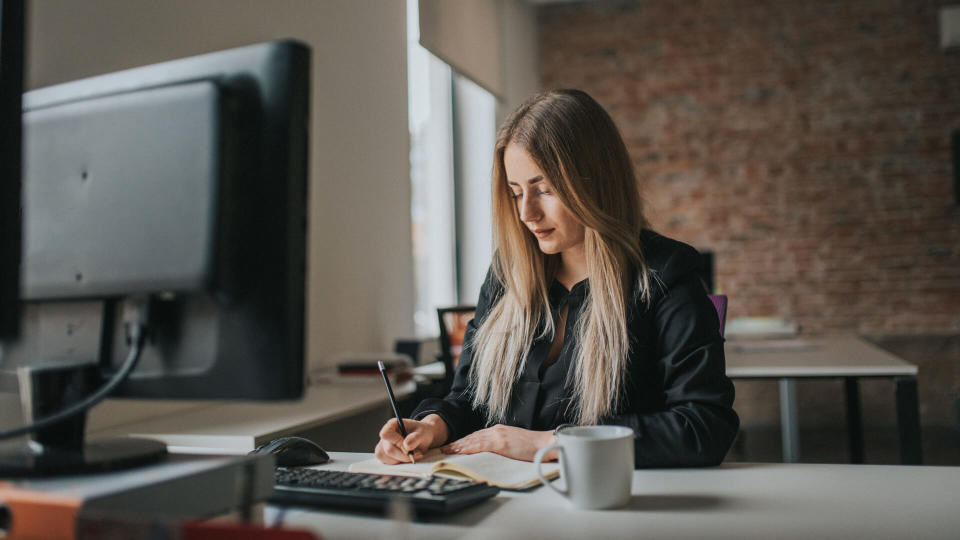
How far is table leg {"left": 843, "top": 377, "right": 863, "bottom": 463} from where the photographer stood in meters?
2.83

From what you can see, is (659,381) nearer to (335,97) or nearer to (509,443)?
(509,443)

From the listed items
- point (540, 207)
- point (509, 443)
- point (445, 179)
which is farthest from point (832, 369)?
point (445, 179)

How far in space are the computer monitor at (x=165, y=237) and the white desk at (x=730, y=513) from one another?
0.73ft

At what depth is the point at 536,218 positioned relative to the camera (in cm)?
146

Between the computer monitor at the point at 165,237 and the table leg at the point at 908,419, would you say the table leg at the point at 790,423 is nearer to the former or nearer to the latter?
the table leg at the point at 908,419

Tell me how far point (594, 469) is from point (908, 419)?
6.10ft

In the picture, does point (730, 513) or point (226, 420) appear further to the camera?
point (226, 420)

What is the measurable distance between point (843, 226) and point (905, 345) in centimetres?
88

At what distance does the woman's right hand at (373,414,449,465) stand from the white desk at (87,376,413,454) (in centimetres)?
47

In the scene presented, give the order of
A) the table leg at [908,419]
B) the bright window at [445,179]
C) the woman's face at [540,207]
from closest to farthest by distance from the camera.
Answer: the woman's face at [540,207] → the table leg at [908,419] → the bright window at [445,179]

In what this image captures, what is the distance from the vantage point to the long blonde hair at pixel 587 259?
1373 millimetres

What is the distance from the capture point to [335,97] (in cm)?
301

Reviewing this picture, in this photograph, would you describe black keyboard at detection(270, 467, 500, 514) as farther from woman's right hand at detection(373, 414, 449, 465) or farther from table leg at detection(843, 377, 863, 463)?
table leg at detection(843, 377, 863, 463)

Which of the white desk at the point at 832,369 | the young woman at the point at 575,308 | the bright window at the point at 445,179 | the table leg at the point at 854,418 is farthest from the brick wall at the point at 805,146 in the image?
the young woman at the point at 575,308
